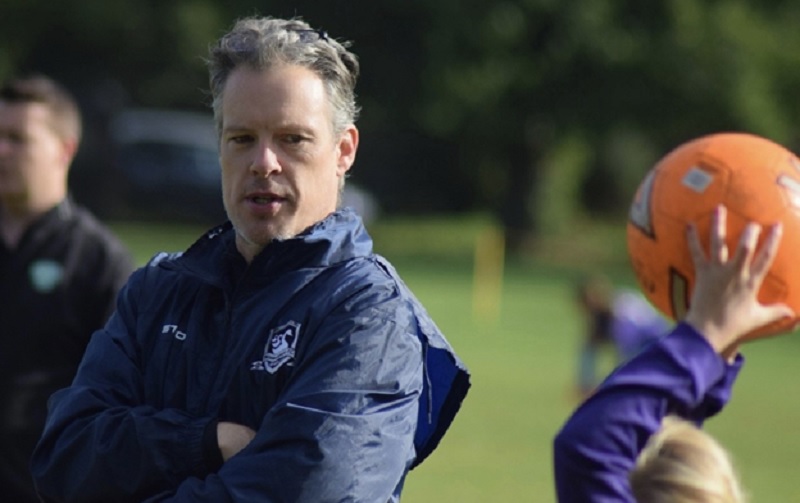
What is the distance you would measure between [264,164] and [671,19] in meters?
36.0

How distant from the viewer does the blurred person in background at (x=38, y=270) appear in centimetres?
579

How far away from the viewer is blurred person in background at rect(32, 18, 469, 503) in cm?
334

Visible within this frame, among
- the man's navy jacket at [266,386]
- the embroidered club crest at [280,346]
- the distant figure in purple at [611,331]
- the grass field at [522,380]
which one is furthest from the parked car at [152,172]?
the embroidered club crest at [280,346]

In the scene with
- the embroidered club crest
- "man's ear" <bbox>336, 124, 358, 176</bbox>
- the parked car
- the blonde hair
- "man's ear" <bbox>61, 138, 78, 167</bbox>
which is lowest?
the parked car

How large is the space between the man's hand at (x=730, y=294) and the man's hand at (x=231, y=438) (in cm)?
106

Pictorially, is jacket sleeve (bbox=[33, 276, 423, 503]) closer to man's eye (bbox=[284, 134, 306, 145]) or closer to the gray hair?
man's eye (bbox=[284, 134, 306, 145])

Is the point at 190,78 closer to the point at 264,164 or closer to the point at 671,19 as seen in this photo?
the point at 671,19

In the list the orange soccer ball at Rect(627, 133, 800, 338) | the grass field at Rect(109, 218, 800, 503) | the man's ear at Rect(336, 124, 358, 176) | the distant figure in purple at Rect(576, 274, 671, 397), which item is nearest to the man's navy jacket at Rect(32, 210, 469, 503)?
the man's ear at Rect(336, 124, 358, 176)

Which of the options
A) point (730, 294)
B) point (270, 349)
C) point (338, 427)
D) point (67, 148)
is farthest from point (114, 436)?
point (67, 148)

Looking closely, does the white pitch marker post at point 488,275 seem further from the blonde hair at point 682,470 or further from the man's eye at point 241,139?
the blonde hair at point 682,470

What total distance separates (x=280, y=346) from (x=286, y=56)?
695mm

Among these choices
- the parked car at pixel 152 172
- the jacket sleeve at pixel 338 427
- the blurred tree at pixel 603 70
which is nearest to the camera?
the jacket sleeve at pixel 338 427

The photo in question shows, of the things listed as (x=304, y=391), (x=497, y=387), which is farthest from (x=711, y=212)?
(x=497, y=387)

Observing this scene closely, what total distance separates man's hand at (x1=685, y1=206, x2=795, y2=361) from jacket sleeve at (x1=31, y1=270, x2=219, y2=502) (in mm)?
1179
